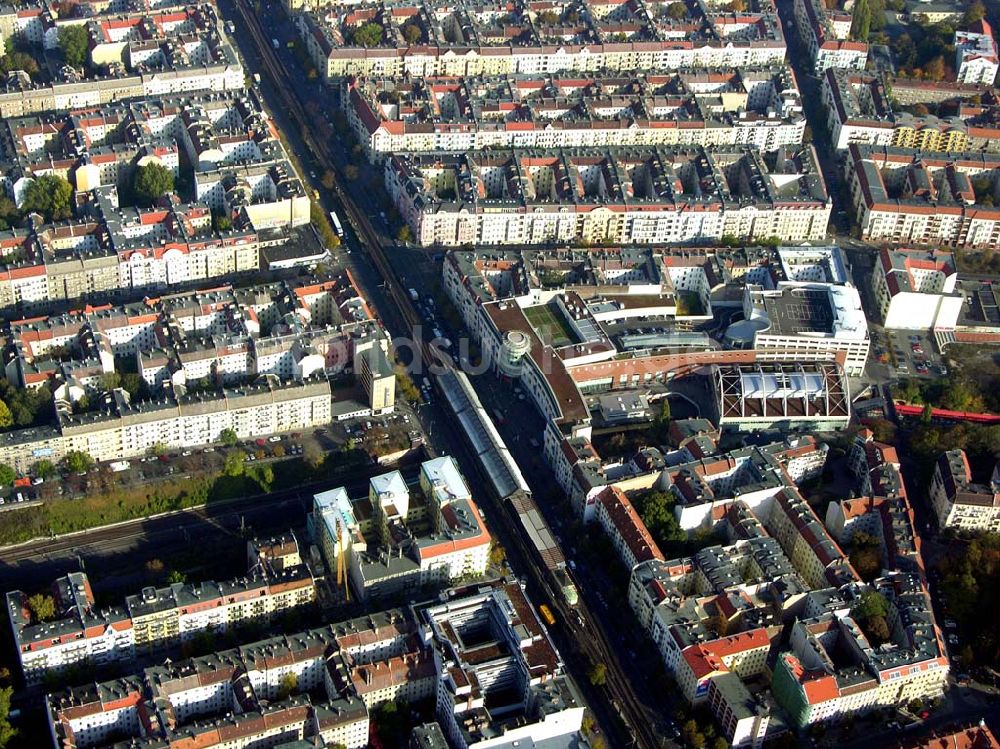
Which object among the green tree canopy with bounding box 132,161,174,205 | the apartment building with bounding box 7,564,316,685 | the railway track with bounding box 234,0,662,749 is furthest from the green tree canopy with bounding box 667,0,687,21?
the apartment building with bounding box 7,564,316,685

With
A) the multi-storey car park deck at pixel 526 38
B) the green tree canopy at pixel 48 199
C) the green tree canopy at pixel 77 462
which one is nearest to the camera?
the green tree canopy at pixel 77 462

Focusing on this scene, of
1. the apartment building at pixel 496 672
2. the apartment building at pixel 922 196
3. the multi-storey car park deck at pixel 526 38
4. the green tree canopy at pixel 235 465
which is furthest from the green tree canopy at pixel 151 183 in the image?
the apartment building at pixel 922 196

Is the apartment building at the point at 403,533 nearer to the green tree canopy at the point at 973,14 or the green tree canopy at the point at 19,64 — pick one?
the green tree canopy at the point at 19,64

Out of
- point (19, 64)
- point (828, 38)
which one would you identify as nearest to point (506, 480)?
point (19, 64)

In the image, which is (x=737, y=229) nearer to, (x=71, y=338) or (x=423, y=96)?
(x=423, y=96)

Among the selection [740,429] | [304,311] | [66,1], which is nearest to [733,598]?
[740,429]
